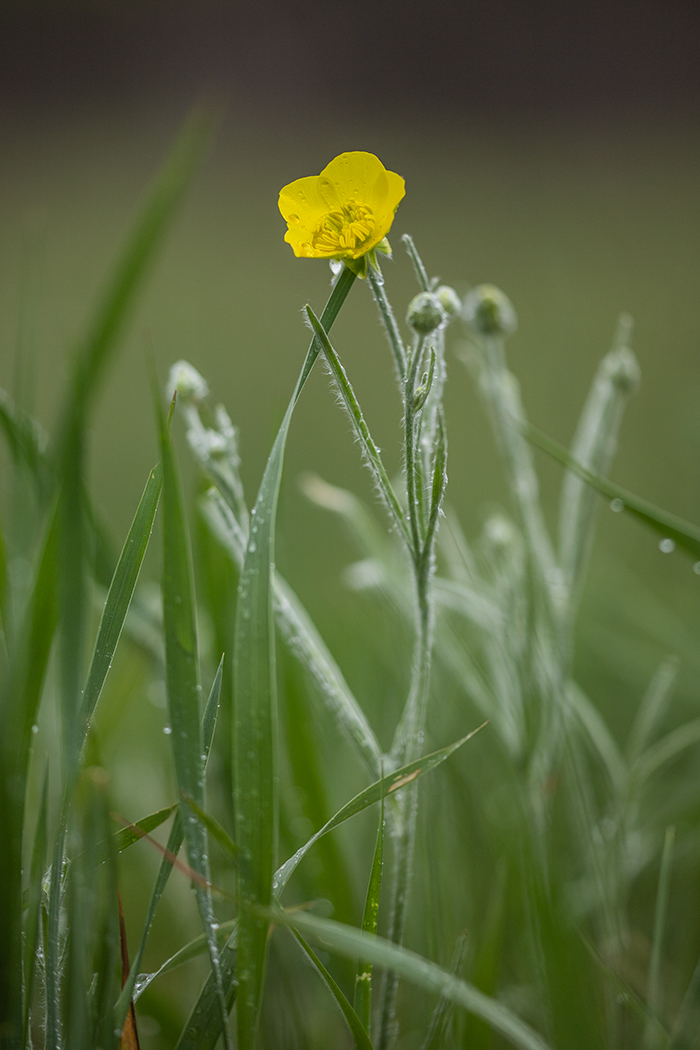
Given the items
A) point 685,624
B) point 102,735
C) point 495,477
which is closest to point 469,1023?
point 102,735

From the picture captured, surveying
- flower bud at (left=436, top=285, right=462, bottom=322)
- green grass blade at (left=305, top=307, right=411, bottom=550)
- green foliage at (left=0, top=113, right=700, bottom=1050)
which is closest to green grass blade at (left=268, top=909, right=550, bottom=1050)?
green foliage at (left=0, top=113, right=700, bottom=1050)

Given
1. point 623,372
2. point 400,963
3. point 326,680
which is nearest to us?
point 400,963

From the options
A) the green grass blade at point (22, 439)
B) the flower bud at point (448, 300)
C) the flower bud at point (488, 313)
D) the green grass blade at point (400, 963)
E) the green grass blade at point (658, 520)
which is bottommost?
the green grass blade at point (400, 963)

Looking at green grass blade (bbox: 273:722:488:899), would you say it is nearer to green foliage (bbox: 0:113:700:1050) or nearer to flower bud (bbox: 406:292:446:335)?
green foliage (bbox: 0:113:700:1050)

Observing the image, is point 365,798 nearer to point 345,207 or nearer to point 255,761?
point 255,761

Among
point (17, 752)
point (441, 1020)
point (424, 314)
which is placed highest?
point (424, 314)

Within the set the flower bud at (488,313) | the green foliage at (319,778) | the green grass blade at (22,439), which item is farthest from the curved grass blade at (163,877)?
the flower bud at (488,313)

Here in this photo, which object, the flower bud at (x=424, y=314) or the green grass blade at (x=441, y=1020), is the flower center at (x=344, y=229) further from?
the green grass blade at (x=441, y=1020)

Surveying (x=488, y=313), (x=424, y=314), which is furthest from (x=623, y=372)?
(x=424, y=314)
